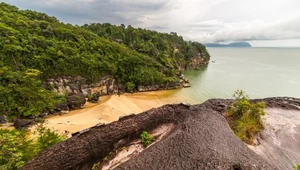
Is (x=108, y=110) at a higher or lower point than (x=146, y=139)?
lower

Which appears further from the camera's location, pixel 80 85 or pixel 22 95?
pixel 80 85

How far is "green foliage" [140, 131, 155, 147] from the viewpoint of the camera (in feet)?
26.6

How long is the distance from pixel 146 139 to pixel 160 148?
155cm

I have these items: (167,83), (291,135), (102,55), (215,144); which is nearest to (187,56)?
(167,83)

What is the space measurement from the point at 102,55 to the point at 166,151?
35062 mm

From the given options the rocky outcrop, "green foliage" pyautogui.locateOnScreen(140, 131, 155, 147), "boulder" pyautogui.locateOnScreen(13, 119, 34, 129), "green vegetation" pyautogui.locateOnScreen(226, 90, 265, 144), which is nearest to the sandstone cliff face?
the rocky outcrop

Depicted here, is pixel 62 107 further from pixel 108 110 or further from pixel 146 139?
pixel 146 139

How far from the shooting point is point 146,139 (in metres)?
8.20

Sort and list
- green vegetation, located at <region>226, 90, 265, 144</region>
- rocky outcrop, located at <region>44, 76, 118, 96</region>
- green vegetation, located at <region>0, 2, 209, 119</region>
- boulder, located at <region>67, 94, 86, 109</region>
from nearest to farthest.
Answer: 1. green vegetation, located at <region>226, 90, 265, 144</region>
2. green vegetation, located at <region>0, 2, 209, 119</region>
3. boulder, located at <region>67, 94, 86, 109</region>
4. rocky outcrop, located at <region>44, 76, 118, 96</region>

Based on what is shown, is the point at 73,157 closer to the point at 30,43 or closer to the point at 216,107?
the point at 216,107

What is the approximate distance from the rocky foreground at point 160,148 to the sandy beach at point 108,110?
42.6 feet

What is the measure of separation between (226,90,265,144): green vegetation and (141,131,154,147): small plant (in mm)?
5795

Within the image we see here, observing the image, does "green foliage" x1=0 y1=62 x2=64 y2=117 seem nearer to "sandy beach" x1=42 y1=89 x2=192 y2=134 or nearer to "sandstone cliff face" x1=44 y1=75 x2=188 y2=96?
"sandy beach" x1=42 y1=89 x2=192 y2=134

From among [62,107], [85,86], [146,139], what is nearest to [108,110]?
[62,107]
